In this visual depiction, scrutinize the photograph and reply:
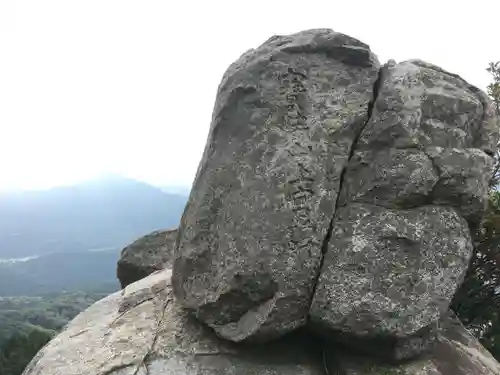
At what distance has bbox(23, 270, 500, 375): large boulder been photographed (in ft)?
29.2

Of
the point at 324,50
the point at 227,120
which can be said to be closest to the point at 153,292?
the point at 227,120

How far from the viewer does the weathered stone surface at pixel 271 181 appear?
8906 millimetres

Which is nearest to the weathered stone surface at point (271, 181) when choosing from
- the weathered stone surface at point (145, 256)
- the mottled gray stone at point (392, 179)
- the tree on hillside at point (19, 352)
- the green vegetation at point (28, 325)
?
the mottled gray stone at point (392, 179)

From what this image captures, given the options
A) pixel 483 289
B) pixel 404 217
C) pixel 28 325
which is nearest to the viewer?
pixel 404 217

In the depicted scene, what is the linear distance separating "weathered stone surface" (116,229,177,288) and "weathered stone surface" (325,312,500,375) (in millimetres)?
9060

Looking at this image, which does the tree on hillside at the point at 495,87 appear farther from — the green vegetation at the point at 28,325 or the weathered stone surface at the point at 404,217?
the green vegetation at the point at 28,325

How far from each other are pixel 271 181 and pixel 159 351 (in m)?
3.65

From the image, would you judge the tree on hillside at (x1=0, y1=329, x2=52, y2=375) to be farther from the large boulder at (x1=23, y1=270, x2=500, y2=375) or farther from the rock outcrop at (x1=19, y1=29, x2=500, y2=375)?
the rock outcrop at (x1=19, y1=29, x2=500, y2=375)

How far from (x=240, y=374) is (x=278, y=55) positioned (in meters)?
5.94

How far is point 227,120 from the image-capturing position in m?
10.3

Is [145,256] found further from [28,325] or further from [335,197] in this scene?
[28,325]

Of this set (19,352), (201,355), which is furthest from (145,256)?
(19,352)

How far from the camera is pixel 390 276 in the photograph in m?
8.55

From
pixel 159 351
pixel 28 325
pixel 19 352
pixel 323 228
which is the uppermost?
pixel 323 228
